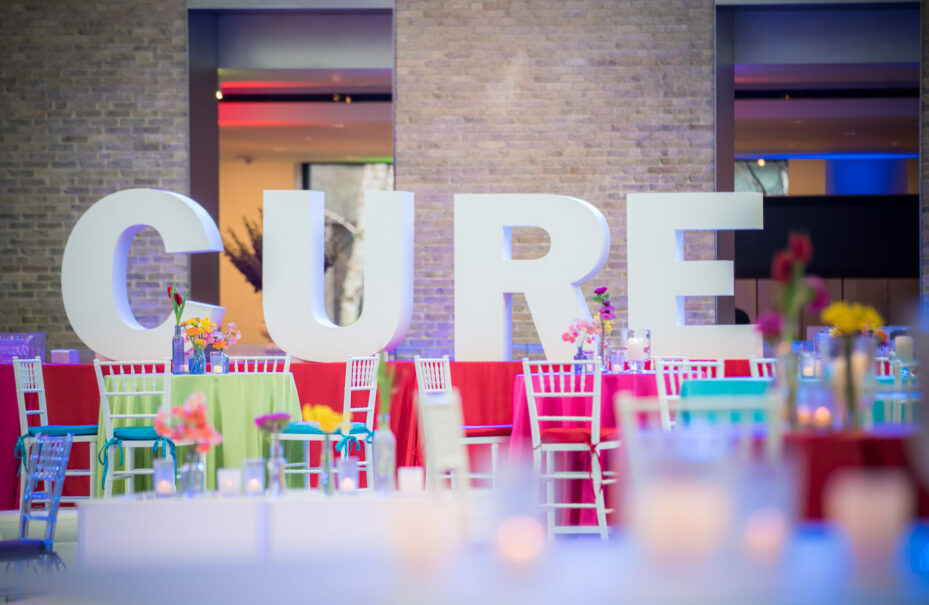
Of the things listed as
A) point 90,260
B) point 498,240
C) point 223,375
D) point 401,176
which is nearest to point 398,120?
point 401,176

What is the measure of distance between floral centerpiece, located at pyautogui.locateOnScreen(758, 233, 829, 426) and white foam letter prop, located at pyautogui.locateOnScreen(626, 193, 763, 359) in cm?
459

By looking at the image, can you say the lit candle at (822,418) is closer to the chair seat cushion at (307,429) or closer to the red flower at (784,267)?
the red flower at (784,267)

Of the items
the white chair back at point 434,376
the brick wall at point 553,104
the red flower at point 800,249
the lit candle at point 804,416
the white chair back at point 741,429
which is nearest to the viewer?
the white chair back at point 741,429

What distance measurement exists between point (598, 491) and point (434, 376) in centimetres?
172

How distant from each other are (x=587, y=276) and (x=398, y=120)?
2.59 metres

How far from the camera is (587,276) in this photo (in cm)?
739

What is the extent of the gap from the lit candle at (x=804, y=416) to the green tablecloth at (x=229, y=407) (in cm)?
338

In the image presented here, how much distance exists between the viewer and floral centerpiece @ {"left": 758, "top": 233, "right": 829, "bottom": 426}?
2664mm

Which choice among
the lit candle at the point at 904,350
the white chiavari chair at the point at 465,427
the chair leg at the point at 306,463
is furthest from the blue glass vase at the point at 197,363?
the lit candle at the point at 904,350

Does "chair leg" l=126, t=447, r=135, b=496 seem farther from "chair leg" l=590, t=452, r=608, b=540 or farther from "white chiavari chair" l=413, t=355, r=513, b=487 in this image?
"chair leg" l=590, t=452, r=608, b=540

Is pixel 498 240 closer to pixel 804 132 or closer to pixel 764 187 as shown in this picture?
pixel 804 132

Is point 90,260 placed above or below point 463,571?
above

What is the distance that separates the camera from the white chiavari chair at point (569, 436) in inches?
207

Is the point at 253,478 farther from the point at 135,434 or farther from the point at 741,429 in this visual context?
the point at 135,434
